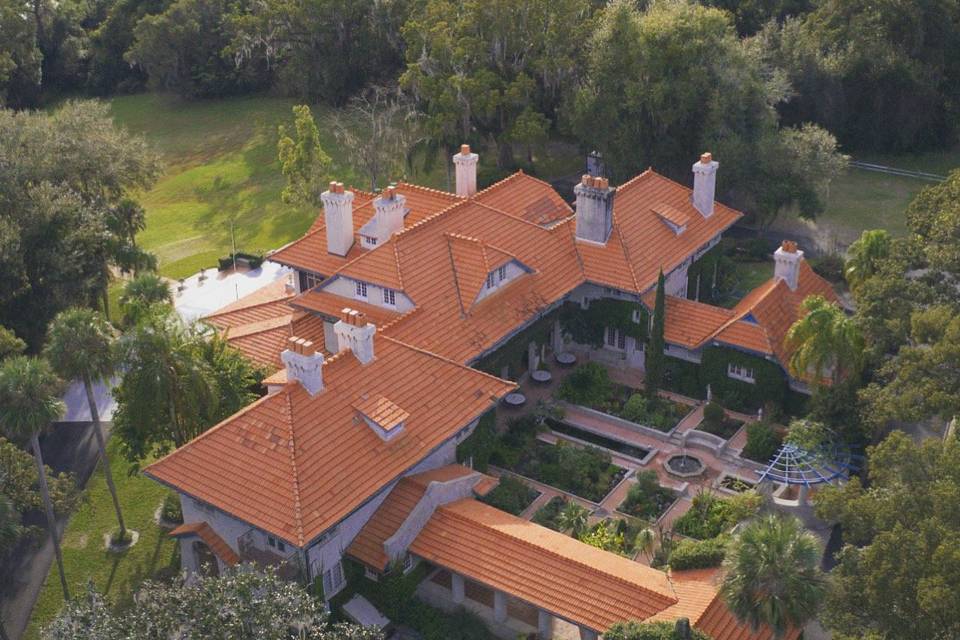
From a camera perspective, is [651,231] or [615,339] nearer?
[615,339]

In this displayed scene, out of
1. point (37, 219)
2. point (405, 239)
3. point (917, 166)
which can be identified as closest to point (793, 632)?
point (405, 239)

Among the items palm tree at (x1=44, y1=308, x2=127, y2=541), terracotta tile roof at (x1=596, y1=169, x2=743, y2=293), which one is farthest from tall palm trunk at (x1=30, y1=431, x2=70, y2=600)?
terracotta tile roof at (x1=596, y1=169, x2=743, y2=293)

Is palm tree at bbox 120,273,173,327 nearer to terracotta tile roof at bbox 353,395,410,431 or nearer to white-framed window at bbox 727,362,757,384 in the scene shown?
terracotta tile roof at bbox 353,395,410,431

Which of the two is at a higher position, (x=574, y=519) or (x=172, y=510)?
(x=574, y=519)

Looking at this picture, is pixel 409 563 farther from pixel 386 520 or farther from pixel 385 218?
pixel 385 218

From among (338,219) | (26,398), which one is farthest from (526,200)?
(26,398)

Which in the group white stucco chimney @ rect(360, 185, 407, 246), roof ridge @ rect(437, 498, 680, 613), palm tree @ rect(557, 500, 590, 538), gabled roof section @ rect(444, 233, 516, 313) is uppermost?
white stucco chimney @ rect(360, 185, 407, 246)

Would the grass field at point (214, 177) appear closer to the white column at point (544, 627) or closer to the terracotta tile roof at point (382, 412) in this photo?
the terracotta tile roof at point (382, 412)
